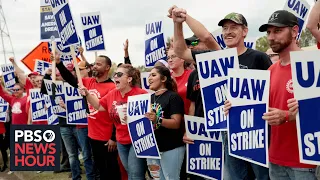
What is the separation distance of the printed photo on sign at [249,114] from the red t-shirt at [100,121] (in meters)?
3.01

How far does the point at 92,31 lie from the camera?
8.09m

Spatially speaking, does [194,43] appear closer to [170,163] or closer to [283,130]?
[170,163]

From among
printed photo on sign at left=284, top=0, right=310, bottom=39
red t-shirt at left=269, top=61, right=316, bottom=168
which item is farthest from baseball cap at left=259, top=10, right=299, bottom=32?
printed photo on sign at left=284, top=0, right=310, bottom=39

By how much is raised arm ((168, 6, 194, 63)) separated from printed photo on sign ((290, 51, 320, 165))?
1478 mm

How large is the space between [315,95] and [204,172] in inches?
90.6

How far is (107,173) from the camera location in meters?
6.27

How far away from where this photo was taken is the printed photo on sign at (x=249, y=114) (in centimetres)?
331

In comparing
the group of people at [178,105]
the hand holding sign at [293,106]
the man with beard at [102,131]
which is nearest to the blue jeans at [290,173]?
the group of people at [178,105]

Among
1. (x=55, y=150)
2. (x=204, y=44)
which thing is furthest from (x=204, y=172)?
(x=55, y=150)

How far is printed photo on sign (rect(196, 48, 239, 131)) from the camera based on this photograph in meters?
3.95

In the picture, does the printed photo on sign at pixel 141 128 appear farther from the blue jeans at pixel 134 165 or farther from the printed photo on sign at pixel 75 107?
the printed photo on sign at pixel 75 107

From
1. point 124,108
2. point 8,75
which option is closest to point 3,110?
point 8,75

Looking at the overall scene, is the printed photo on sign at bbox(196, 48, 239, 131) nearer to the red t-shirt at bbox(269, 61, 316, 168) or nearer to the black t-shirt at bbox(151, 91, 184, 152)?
the red t-shirt at bbox(269, 61, 316, 168)

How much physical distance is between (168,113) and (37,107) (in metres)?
4.80
